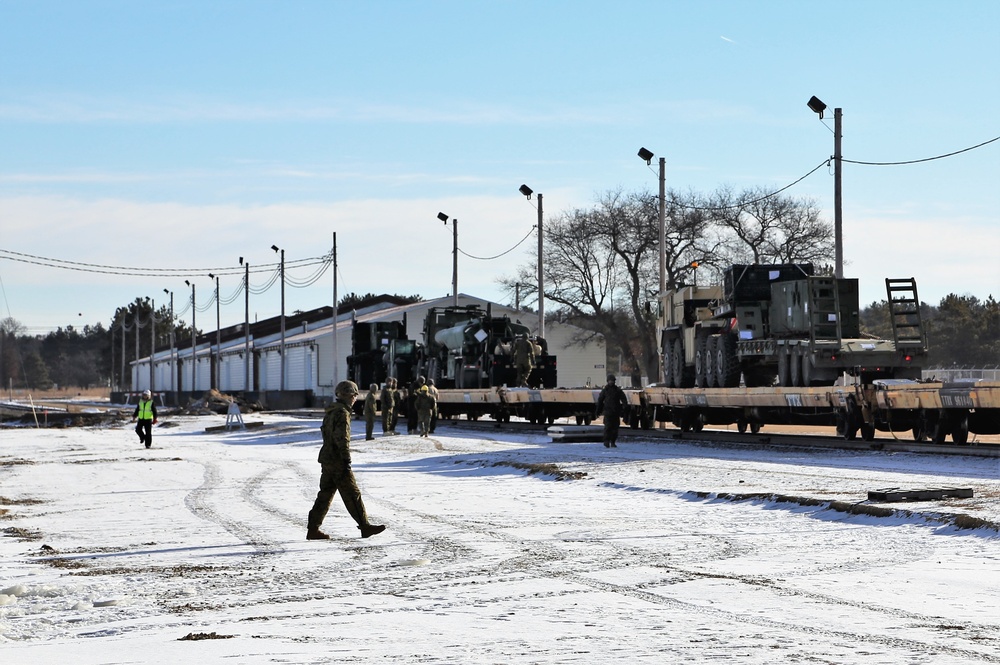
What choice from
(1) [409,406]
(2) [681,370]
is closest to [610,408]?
(2) [681,370]

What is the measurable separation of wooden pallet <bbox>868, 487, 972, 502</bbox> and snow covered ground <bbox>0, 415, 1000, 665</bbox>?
236 mm

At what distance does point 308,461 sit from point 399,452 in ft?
7.68

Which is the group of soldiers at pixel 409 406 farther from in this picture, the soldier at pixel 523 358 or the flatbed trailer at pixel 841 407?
the soldier at pixel 523 358

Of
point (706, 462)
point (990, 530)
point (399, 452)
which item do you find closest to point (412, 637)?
point (990, 530)

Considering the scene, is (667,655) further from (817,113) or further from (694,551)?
(817,113)

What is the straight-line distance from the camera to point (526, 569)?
36.2 ft

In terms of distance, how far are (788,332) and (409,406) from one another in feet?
42.1

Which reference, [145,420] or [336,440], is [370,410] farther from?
[336,440]

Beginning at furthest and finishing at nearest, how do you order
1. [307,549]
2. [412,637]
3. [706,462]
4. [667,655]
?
1. [706,462]
2. [307,549]
3. [412,637]
4. [667,655]

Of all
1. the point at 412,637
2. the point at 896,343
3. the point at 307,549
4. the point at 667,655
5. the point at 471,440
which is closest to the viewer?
the point at 667,655

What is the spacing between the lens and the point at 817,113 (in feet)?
112

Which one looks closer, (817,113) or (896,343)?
(896,343)

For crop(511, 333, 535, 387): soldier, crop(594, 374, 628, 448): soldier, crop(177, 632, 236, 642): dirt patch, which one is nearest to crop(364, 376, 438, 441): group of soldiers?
crop(511, 333, 535, 387): soldier

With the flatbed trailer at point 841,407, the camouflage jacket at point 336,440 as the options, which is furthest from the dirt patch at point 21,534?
the flatbed trailer at point 841,407
